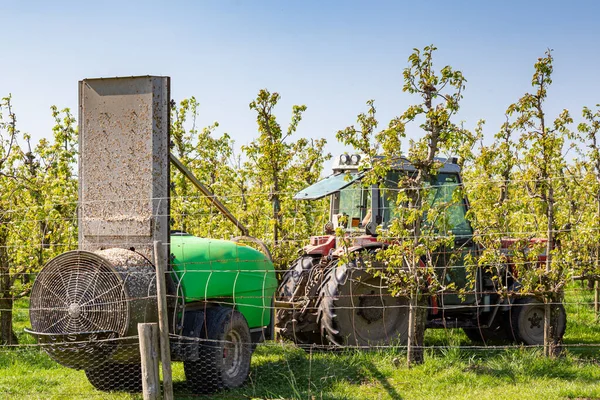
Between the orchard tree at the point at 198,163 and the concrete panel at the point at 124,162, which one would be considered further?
the orchard tree at the point at 198,163

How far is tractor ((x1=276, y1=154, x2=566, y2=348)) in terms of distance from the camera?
877 cm

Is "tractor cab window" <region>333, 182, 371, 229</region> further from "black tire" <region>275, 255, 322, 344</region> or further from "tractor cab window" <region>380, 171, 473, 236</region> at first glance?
"black tire" <region>275, 255, 322, 344</region>

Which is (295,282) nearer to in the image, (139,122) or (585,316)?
(139,122)

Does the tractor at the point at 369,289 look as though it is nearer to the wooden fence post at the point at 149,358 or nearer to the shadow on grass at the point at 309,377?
the shadow on grass at the point at 309,377

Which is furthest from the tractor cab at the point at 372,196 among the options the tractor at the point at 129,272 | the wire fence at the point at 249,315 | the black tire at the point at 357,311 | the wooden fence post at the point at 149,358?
the wooden fence post at the point at 149,358

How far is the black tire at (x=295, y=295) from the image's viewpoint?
922cm

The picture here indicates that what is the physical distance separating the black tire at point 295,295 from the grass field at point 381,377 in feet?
0.80

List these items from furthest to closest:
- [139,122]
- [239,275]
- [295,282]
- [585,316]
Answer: [585,316], [295,282], [239,275], [139,122]

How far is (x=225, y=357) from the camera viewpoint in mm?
7586

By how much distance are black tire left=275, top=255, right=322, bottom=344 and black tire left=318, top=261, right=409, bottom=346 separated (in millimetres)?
392

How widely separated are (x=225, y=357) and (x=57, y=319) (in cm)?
165

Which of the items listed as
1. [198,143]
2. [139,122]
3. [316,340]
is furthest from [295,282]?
[198,143]

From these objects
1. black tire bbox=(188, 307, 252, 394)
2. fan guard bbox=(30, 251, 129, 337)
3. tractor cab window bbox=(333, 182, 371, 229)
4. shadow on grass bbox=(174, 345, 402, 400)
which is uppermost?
tractor cab window bbox=(333, 182, 371, 229)

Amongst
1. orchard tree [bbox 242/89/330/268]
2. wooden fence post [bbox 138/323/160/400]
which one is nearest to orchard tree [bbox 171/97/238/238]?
orchard tree [bbox 242/89/330/268]
